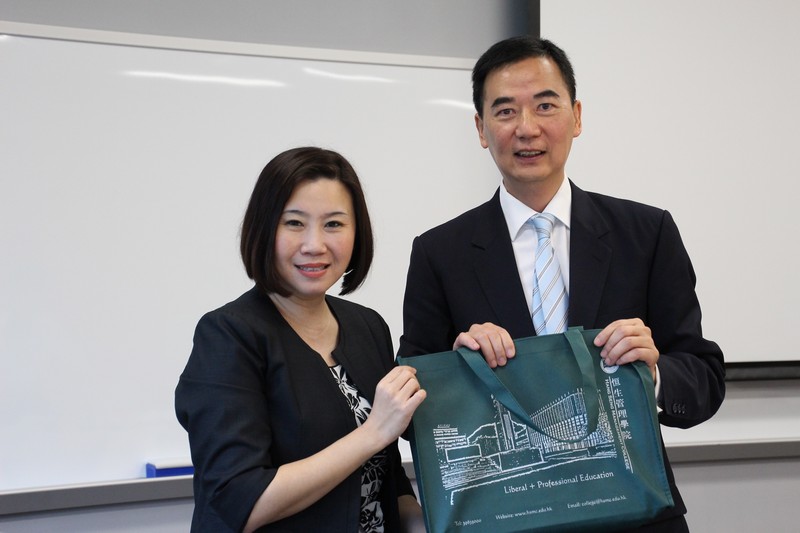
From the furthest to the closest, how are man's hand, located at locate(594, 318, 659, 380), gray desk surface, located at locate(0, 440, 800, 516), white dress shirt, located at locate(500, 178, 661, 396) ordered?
gray desk surface, located at locate(0, 440, 800, 516) → white dress shirt, located at locate(500, 178, 661, 396) → man's hand, located at locate(594, 318, 659, 380)

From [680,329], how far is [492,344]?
0.46 m

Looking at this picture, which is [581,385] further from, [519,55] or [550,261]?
[519,55]

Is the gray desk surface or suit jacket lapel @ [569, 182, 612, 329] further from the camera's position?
the gray desk surface

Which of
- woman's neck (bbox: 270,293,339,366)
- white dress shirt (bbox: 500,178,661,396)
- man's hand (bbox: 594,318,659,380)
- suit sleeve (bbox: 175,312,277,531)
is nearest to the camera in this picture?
suit sleeve (bbox: 175,312,277,531)

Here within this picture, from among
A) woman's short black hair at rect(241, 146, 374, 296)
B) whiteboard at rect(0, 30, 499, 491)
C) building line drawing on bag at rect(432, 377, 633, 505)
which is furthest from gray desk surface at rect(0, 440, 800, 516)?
building line drawing on bag at rect(432, 377, 633, 505)

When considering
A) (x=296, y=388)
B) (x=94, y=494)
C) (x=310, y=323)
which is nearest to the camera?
(x=296, y=388)

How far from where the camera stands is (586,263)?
179 centimetres

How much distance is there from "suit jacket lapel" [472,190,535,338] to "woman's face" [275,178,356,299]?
0.34 m

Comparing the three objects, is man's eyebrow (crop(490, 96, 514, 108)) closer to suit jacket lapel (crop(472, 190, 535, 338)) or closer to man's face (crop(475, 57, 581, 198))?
man's face (crop(475, 57, 581, 198))

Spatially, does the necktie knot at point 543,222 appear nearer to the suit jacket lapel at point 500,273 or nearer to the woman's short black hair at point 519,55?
the suit jacket lapel at point 500,273

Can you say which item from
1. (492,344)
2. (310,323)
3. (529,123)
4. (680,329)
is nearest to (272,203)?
(310,323)

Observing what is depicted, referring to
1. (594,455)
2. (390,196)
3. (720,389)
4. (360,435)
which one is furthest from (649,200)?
(360,435)

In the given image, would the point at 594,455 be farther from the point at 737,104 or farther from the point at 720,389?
the point at 737,104

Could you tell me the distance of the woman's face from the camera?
5.39 ft
